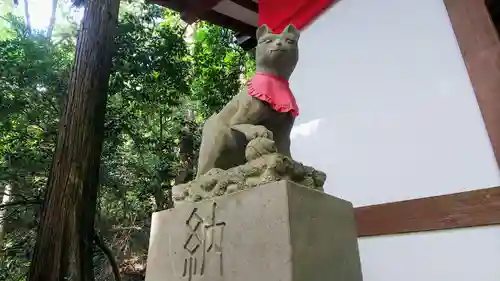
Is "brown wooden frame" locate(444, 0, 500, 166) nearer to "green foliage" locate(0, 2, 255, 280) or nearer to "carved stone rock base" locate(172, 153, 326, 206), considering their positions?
"carved stone rock base" locate(172, 153, 326, 206)

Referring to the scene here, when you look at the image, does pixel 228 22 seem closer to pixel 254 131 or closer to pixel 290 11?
pixel 290 11

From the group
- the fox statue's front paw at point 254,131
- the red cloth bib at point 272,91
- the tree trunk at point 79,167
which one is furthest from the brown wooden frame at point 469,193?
the tree trunk at point 79,167

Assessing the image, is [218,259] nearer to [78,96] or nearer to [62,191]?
[62,191]

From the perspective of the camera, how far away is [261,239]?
1.09 metres

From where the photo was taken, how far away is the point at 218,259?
46.9 inches

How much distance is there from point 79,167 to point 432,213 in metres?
2.39

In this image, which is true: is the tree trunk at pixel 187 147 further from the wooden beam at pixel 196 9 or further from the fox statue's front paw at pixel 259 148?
the fox statue's front paw at pixel 259 148

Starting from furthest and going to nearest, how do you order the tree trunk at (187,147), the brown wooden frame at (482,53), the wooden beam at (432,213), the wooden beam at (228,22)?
the tree trunk at (187,147) < the wooden beam at (228,22) < the brown wooden frame at (482,53) < the wooden beam at (432,213)

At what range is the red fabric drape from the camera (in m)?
3.07

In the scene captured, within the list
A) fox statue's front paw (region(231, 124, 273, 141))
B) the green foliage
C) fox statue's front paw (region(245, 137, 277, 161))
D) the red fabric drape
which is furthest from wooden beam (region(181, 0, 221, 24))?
fox statue's front paw (region(245, 137, 277, 161))

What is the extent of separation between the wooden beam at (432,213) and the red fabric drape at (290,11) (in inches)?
67.8

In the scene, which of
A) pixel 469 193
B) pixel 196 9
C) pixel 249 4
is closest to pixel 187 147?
pixel 196 9

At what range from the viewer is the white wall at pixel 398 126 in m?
1.95

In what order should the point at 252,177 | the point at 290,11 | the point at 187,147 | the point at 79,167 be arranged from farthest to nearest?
the point at 187,147 → the point at 290,11 → the point at 79,167 → the point at 252,177
